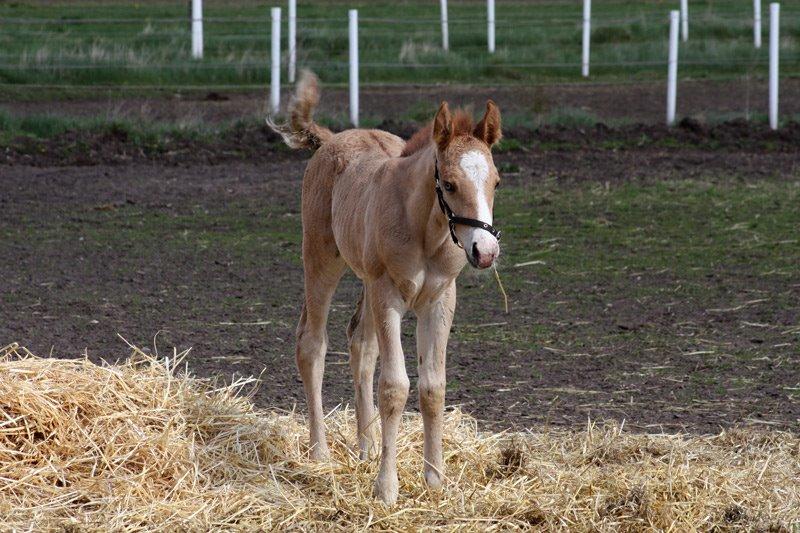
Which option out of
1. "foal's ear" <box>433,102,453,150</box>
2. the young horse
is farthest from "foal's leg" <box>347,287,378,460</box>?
"foal's ear" <box>433,102,453,150</box>

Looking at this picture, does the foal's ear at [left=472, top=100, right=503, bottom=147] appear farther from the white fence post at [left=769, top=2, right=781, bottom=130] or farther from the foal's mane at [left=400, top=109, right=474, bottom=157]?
the white fence post at [left=769, top=2, right=781, bottom=130]

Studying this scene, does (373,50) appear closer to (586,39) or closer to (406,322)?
(586,39)

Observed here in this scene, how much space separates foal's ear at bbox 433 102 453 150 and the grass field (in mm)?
12360

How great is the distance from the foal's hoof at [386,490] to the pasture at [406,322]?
76 millimetres

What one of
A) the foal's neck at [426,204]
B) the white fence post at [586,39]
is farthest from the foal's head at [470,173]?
the white fence post at [586,39]

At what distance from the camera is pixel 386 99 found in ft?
57.4

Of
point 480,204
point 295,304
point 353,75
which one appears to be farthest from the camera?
point 353,75

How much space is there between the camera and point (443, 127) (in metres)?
4.87

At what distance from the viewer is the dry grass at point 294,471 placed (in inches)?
196

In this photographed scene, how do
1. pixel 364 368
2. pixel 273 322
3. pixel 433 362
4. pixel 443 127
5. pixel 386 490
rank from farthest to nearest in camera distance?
pixel 273 322 < pixel 364 368 < pixel 433 362 < pixel 386 490 < pixel 443 127

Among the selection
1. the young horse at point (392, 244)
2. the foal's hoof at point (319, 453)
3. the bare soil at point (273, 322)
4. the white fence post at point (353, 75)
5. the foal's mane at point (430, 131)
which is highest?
the white fence post at point (353, 75)

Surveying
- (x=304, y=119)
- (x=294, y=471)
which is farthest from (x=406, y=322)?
(x=294, y=471)

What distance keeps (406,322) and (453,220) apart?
385 cm

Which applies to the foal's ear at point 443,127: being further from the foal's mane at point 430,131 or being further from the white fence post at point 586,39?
the white fence post at point 586,39
